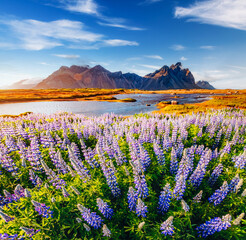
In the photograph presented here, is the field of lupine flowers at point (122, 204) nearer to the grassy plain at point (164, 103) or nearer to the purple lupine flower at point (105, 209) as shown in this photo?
the purple lupine flower at point (105, 209)

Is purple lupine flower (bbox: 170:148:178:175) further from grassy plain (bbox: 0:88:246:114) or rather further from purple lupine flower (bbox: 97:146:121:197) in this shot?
grassy plain (bbox: 0:88:246:114)

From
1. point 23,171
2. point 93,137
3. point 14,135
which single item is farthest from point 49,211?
point 14,135

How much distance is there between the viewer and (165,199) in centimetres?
409

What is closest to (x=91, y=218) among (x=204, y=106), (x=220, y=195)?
(x=220, y=195)

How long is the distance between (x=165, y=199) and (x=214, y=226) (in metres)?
1.27

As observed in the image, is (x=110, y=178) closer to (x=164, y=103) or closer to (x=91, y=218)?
(x=91, y=218)

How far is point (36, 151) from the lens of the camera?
609 cm

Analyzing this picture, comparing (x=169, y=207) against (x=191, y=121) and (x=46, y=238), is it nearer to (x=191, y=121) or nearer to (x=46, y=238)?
(x=46, y=238)

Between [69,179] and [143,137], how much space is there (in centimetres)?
416

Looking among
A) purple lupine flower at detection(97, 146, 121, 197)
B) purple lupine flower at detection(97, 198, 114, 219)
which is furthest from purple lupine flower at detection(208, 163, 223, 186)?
purple lupine flower at detection(97, 198, 114, 219)

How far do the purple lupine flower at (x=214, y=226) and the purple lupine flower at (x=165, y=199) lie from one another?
3.19 ft

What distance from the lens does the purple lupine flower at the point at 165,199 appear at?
404 centimetres

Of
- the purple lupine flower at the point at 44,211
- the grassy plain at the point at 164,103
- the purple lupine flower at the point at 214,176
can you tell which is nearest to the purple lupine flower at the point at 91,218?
the purple lupine flower at the point at 44,211

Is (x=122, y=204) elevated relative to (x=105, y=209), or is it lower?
lower
